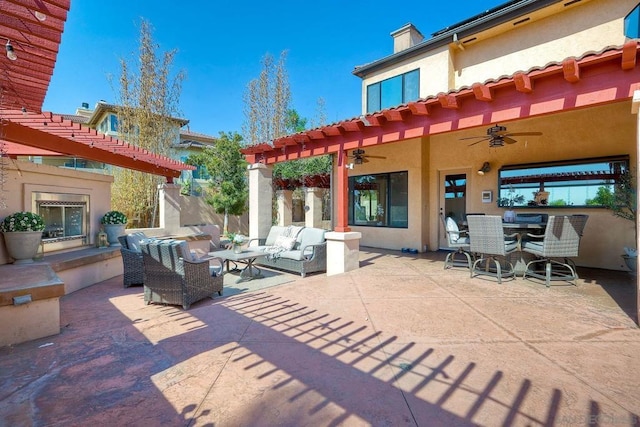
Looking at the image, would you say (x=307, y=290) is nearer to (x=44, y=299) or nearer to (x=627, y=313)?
(x=44, y=299)

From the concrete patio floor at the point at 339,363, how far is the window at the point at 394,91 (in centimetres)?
666

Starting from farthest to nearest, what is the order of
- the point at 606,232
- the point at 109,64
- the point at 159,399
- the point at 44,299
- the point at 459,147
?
1. the point at 109,64
2. the point at 459,147
3. the point at 606,232
4. the point at 44,299
5. the point at 159,399

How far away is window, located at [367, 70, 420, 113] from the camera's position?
910cm

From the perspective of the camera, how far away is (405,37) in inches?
384

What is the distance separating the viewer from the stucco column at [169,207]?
30.2 ft

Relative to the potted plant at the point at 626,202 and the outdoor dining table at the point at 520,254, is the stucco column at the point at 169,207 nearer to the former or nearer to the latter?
the outdoor dining table at the point at 520,254

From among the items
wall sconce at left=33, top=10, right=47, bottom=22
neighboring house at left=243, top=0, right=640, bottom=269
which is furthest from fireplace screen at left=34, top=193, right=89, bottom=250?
wall sconce at left=33, top=10, right=47, bottom=22

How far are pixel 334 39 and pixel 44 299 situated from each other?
13475mm

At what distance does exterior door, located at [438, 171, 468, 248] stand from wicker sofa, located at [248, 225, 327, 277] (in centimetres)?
418

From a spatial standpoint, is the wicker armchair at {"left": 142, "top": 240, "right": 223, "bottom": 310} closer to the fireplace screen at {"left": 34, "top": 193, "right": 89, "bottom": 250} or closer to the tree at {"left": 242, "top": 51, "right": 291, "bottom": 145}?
the fireplace screen at {"left": 34, "top": 193, "right": 89, "bottom": 250}

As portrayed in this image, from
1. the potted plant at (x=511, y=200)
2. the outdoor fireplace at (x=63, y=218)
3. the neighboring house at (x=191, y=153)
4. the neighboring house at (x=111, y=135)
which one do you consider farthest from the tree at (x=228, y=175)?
the potted plant at (x=511, y=200)

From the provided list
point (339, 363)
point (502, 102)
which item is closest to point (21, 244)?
point (339, 363)

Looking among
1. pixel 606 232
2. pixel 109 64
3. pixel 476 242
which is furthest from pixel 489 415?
pixel 109 64

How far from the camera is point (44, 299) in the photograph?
135 inches
